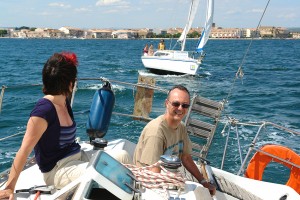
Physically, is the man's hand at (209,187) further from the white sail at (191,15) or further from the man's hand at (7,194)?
the white sail at (191,15)

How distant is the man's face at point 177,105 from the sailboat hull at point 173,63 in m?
30.1

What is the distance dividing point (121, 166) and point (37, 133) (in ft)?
2.22

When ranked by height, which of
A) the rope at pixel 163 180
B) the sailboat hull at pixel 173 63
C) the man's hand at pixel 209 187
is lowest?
the sailboat hull at pixel 173 63

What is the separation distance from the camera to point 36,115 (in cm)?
304

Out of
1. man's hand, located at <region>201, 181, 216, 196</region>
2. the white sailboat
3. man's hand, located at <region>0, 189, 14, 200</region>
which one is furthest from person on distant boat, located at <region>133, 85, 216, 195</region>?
the white sailboat

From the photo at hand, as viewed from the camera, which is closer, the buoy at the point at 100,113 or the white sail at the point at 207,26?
the buoy at the point at 100,113

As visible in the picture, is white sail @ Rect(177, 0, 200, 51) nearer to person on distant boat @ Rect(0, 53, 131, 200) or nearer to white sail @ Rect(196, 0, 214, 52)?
white sail @ Rect(196, 0, 214, 52)

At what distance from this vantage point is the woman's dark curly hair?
314cm

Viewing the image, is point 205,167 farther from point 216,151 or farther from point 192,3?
point 192,3

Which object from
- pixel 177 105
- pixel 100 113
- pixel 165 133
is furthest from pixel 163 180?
pixel 100 113

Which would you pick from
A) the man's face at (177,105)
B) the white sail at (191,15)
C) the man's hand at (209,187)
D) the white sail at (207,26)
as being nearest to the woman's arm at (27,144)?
the man's face at (177,105)

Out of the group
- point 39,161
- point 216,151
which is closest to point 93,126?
point 39,161

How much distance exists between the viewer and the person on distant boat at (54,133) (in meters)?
3.03

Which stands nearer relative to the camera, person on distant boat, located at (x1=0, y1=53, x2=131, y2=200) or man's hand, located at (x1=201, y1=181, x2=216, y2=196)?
person on distant boat, located at (x1=0, y1=53, x2=131, y2=200)
